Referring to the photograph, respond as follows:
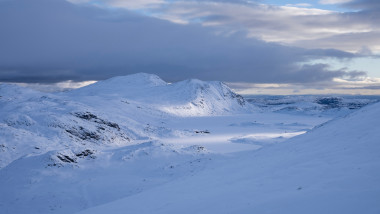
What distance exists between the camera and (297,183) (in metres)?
10.5

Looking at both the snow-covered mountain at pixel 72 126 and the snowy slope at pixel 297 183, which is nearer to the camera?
the snowy slope at pixel 297 183

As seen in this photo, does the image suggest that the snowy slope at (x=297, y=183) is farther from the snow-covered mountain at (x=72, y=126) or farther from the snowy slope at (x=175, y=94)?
the snowy slope at (x=175, y=94)

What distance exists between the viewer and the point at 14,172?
24953 mm

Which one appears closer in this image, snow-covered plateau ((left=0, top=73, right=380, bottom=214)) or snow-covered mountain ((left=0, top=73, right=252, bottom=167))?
snow-covered plateau ((left=0, top=73, right=380, bottom=214))

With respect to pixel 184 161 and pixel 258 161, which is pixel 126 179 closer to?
pixel 184 161

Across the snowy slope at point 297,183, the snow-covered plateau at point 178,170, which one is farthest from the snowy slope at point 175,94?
the snowy slope at point 297,183

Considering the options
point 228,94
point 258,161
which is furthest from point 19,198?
point 228,94

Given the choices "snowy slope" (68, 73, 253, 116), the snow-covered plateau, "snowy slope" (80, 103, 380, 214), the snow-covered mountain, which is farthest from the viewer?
"snowy slope" (68, 73, 253, 116)

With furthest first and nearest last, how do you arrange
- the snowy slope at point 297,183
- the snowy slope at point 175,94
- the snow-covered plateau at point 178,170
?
1. the snowy slope at point 175,94
2. the snow-covered plateau at point 178,170
3. the snowy slope at point 297,183

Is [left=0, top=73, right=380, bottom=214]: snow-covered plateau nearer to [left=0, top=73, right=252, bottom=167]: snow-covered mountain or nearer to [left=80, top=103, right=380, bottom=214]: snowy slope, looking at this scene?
[left=80, top=103, right=380, bottom=214]: snowy slope

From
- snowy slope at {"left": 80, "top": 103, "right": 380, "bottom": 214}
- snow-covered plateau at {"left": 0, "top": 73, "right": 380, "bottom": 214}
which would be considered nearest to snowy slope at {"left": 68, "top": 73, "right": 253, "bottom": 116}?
snow-covered plateau at {"left": 0, "top": 73, "right": 380, "bottom": 214}

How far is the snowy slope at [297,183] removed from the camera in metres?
8.34

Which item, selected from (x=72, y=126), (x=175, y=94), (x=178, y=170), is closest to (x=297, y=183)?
(x=178, y=170)

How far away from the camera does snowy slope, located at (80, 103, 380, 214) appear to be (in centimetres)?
834
